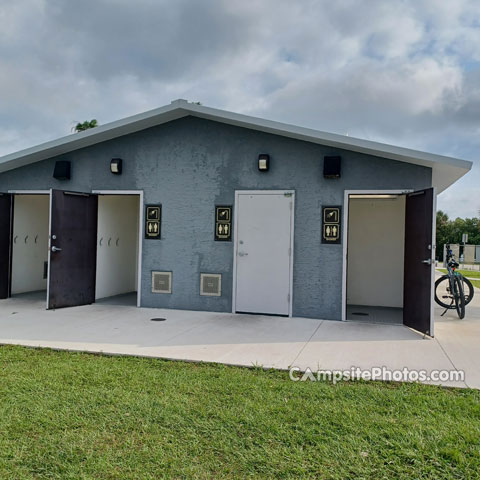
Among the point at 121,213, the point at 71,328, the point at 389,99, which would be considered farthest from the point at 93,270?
the point at 389,99

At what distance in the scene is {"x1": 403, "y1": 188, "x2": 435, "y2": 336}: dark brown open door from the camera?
5.66 meters

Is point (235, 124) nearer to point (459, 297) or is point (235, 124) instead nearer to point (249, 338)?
point (249, 338)

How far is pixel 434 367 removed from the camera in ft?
13.9

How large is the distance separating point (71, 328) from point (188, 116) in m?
4.05

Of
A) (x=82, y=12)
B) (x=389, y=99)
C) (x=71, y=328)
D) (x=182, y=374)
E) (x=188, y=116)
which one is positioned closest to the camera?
(x=182, y=374)

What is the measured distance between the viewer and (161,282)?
762 centimetres

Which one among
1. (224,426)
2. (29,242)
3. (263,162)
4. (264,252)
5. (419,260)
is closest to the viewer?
(224,426)

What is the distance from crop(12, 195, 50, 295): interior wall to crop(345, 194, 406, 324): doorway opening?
6837mm

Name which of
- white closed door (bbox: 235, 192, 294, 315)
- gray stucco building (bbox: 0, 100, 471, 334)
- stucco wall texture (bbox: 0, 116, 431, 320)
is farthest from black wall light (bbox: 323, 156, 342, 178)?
white closed door (bbox: 235, 192, 294, 315)

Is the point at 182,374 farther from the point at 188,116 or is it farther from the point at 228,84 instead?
the point at 228,84

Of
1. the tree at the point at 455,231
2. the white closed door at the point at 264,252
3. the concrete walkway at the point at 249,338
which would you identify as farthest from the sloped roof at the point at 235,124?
the tree at the point at 455,231

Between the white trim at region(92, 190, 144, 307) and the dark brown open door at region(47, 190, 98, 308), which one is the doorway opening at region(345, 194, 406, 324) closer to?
the white trim at region(92, 190, 144, 307)

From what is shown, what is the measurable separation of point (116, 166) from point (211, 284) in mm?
2778

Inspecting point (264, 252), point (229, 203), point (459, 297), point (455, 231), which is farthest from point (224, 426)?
point (455, 231)
